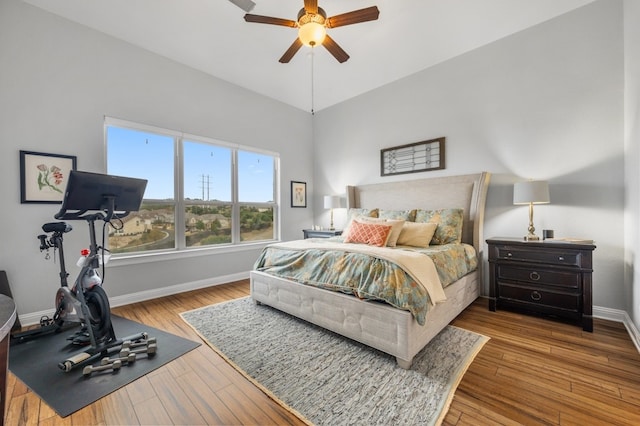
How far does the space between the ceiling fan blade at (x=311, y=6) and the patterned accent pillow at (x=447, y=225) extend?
2.59 m

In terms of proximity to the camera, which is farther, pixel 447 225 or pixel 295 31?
pixel 447 225

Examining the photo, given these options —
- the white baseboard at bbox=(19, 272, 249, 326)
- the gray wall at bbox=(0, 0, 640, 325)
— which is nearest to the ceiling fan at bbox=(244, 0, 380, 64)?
the gray wall at bbox=(0, 0, 640, 325)

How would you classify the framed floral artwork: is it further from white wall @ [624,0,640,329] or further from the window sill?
white wall @ [624,0,640,329]

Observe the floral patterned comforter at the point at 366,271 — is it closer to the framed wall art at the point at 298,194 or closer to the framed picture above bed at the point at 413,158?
the framed picture above bed at the point at 413,158

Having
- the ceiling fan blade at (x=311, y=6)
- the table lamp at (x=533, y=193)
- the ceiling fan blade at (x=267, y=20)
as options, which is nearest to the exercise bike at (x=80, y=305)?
the ceiling fan blade at (x=267, y=20)

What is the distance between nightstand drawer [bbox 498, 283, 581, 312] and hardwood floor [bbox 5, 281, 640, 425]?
27 cm

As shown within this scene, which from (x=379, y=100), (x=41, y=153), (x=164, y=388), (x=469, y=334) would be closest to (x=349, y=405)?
(x=164, y=388)

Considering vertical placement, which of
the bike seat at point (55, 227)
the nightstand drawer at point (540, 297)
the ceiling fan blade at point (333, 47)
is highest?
the ceiling fan blade at point (333, 47)

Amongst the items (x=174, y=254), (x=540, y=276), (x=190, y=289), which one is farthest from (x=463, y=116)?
(x=190, y=289)

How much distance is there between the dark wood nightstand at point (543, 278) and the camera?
2.33 metres

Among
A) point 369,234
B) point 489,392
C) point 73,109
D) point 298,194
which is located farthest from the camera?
point 298,194

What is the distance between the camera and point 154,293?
3387mm

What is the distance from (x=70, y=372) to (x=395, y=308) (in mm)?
2331

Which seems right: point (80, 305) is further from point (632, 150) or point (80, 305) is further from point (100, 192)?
point (632, 150)
